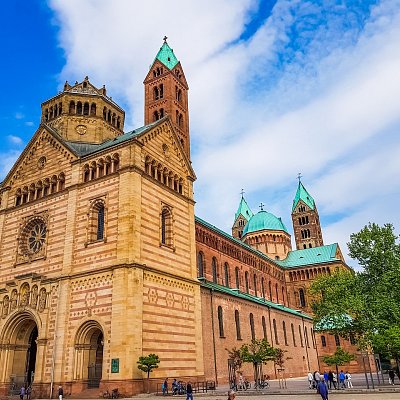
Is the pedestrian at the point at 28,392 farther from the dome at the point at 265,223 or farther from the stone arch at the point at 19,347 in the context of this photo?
the dome at the point at 265,223

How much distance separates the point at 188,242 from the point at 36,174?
14974 millimetres

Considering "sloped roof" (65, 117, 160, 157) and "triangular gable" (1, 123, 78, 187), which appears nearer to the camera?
"sloped roof" (65, 117, 160, 157)

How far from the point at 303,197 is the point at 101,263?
279ft

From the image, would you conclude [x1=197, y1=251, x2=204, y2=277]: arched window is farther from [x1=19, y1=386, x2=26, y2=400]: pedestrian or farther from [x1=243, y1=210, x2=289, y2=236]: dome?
[x1=243, y1=210, x2=289, y2=236]: dome

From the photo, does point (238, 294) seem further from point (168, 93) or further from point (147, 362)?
point (168, 93)

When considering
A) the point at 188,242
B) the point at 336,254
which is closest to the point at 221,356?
the point at 188,242

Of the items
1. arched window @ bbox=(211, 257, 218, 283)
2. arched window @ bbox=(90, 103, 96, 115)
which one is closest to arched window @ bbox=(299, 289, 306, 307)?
arched window @ bbox=(211, 257, 218, 283)

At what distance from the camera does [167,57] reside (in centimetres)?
6262

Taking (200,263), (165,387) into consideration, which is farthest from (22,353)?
(200,263)

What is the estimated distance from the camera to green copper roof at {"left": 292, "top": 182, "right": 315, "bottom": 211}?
349 ft

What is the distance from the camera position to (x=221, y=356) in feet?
128

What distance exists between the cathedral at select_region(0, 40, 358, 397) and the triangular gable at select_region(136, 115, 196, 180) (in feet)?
0.42

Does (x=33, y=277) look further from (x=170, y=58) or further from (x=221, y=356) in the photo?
(x=170, y=58)

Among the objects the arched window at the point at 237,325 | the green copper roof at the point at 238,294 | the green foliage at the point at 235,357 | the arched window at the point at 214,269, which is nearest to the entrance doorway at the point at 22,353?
the green copper roof at the point at 238,294
